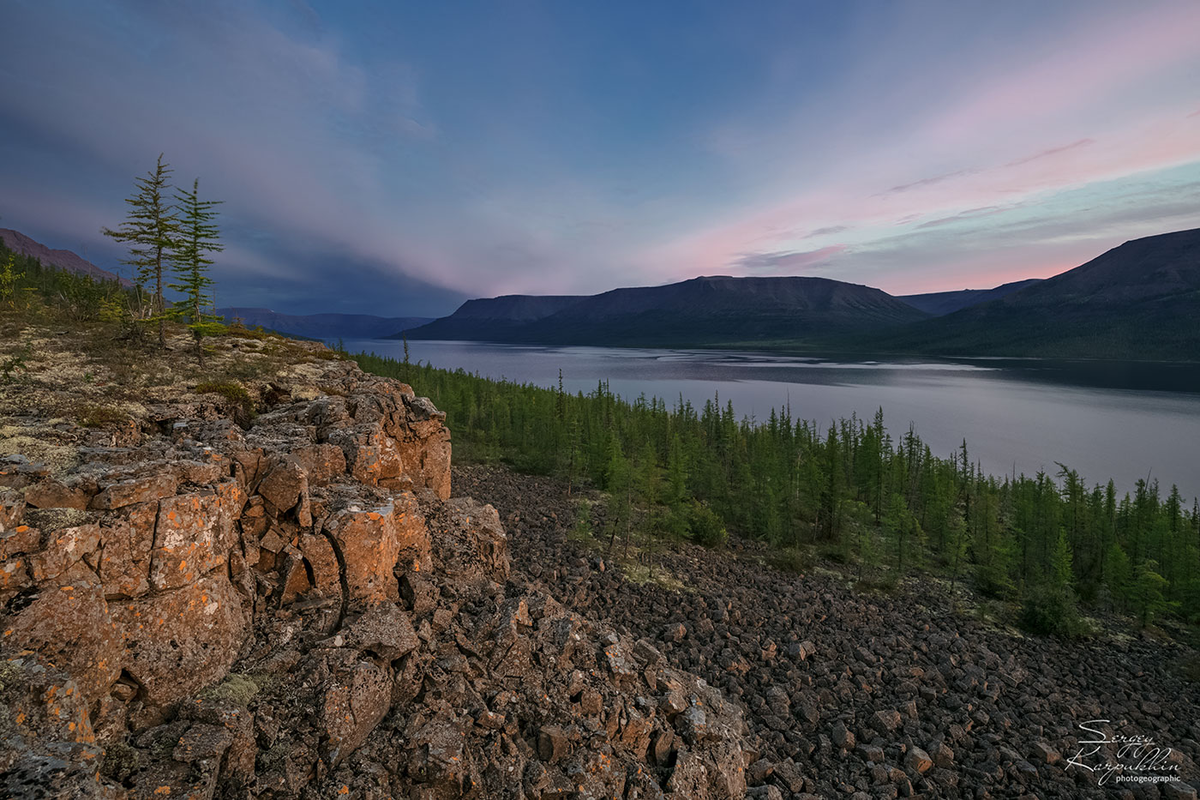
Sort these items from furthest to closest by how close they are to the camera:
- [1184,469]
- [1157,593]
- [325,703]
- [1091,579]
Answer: [1184,469] < [1091,579] < [1157,593] < [325,703]

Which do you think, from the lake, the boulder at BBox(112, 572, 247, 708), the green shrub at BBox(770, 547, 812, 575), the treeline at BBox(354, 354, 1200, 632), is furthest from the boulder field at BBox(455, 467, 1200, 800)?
the lake

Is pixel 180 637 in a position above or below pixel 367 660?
above

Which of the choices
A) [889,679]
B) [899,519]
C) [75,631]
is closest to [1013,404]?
[899,519]

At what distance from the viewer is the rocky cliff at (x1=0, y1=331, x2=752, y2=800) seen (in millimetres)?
4781

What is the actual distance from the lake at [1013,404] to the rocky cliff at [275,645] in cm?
5061

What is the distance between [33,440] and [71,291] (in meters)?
30.4

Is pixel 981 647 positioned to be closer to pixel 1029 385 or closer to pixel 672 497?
pixel 672 497

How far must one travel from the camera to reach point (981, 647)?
14031mm

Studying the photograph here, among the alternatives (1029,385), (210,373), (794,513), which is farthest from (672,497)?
(1029,385)

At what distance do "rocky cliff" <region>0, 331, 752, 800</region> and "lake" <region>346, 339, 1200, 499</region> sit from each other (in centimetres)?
5061

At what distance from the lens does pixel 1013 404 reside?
95125 millimetres

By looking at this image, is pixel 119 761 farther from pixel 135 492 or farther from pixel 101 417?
pixel 101 417

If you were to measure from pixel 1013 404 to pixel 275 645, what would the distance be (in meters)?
122

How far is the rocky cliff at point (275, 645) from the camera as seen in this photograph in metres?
4.78
